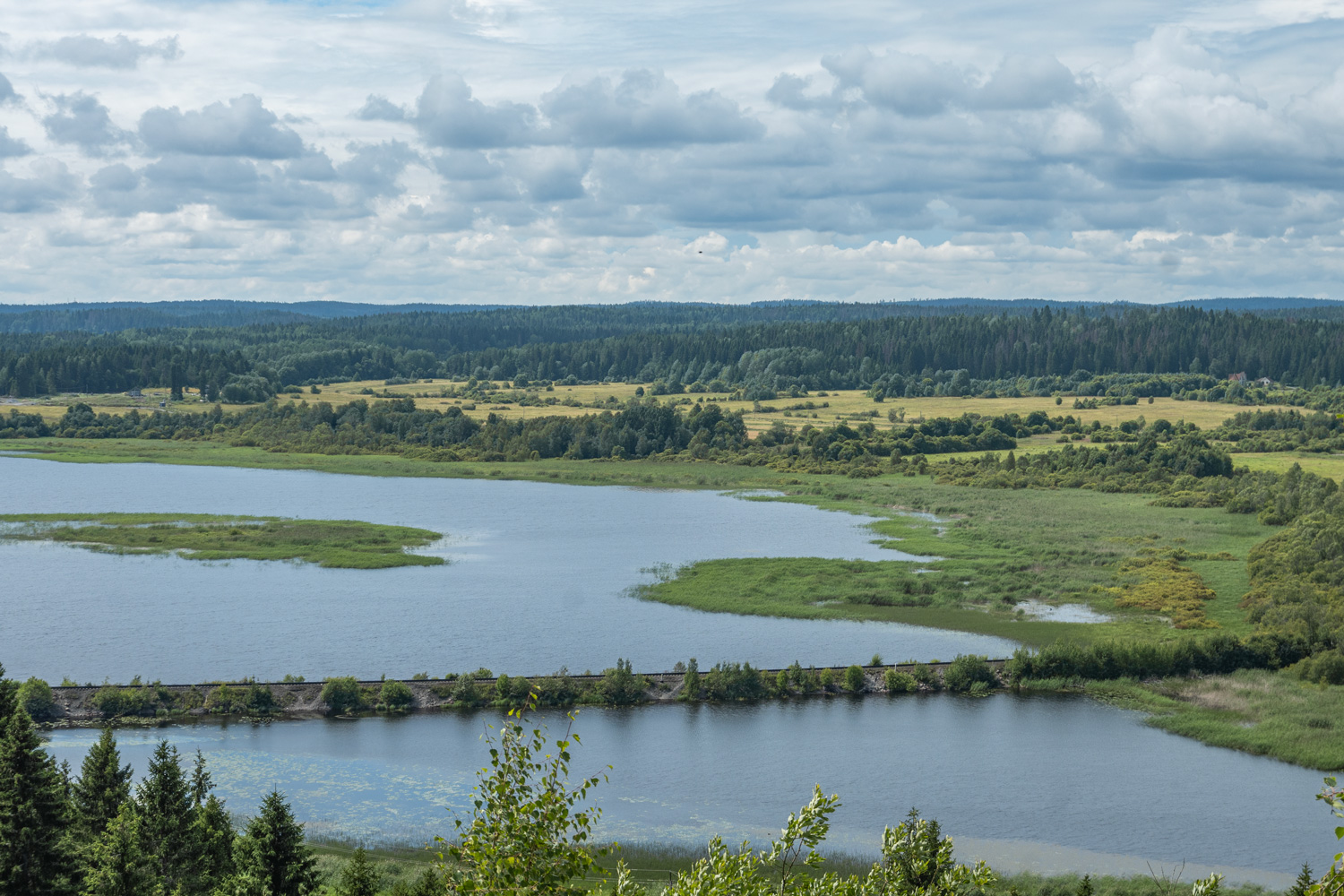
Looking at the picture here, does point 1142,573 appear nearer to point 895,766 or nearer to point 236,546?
point 895,766

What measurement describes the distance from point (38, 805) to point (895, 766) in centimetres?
2417

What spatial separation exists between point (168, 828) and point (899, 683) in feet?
90.7

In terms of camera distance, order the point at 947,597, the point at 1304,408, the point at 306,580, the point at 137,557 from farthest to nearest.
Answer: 1. the point at 1304,408
2. the point at 137,557
3. the point at 306,580
4. the point at 947,597

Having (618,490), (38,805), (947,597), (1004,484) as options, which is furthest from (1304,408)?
(38,805)

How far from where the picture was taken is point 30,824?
72.7 ft

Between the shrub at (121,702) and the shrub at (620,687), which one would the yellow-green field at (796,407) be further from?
the shrub at (121,702)

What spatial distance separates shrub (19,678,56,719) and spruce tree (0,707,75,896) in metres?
18.0

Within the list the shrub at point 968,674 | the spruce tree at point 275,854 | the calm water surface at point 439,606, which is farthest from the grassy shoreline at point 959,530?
the spruce tree at point 275,854

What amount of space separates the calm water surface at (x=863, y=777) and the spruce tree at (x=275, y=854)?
10738mm

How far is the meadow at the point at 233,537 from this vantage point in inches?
2687

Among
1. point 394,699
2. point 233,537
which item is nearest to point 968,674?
point 394,699

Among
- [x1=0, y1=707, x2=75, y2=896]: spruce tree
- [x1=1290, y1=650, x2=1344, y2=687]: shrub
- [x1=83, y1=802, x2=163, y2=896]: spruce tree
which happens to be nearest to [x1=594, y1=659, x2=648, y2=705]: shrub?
[x1=0, y1=707, x2=75, y2=896]: spruce tree

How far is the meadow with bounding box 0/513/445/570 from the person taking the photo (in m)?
68.2

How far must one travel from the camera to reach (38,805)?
2230 cm
